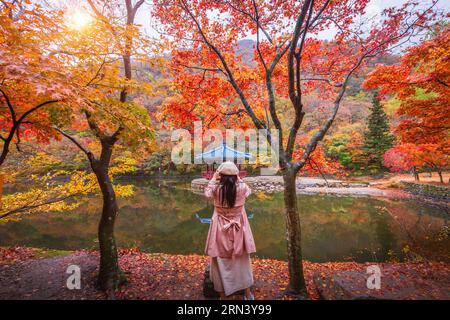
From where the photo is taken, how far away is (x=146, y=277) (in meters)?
3.61

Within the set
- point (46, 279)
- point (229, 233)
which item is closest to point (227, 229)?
point (229, 233)

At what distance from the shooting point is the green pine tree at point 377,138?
17480 millimetres

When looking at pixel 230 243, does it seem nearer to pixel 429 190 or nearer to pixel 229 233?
pixel 229 233

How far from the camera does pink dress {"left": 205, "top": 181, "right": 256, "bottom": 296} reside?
96.2 inches

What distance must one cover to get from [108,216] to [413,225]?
31.9ft

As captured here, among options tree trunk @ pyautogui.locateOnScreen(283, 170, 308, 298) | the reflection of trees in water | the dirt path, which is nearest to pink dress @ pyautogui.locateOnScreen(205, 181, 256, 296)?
tree trunk @ pyautogui.locateOnScreen(283, 170, 308, 298)

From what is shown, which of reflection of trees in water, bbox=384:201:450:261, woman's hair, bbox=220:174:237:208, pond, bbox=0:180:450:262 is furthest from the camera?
pond, bbox=0:180:450:262

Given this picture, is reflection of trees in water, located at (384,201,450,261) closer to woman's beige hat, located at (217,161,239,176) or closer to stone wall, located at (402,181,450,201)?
stone wall, located at (402,181,450,201)

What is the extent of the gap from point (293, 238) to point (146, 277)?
247 cm

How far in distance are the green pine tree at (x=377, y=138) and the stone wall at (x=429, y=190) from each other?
15.5 feet

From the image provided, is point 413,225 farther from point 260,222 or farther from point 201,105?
point 201,105

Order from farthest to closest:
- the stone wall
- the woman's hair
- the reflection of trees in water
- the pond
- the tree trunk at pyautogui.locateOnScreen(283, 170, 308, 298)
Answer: the stone wall, the pond, the reflection of trees in water, the tree trunk at pyautogui.locateOnScreen(283, 170, 308, 298), the woman's hair

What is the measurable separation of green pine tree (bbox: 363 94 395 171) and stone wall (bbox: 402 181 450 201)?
15.5 feet

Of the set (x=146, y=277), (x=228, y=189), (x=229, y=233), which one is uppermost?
(x=228, y=189)
